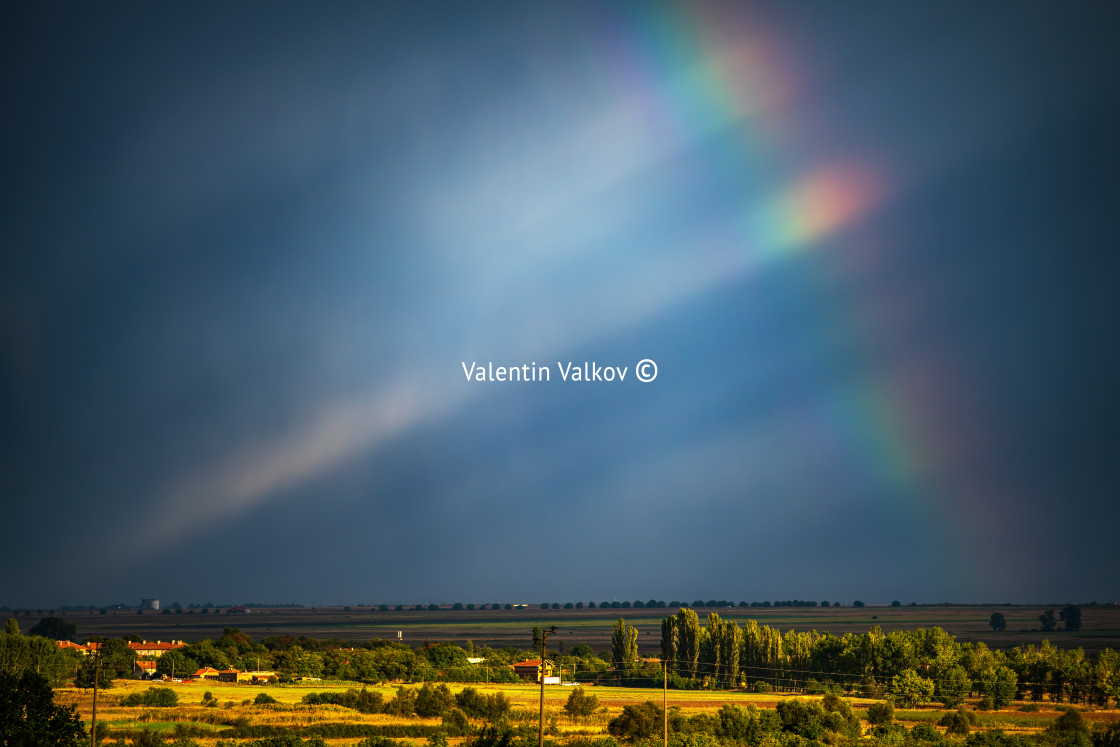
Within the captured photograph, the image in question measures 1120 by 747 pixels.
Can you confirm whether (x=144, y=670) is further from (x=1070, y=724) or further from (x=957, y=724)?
(x=1070, y=724)

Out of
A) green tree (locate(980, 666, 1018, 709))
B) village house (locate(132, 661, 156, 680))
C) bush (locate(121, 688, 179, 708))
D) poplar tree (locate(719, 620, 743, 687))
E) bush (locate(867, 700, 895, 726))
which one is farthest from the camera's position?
village house (locate(132, 661, 156, 680))

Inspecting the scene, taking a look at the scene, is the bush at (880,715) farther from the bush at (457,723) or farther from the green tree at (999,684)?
the bush at (457,723)

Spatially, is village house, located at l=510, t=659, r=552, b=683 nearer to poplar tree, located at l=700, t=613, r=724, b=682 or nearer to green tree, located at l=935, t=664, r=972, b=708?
poplar tree, located at l=700, t=613, r=724, b=682

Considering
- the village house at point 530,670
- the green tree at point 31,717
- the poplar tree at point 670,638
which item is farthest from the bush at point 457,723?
the poplar tree at point 670,638

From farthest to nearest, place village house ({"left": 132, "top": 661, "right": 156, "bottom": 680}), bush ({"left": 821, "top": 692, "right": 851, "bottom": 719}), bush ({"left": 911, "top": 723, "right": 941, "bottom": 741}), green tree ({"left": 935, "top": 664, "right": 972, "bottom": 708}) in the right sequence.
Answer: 1. village house ({"left": 132, "top": 661, "right": 156, "bottom": 680})
2. green tree ({"left": 935, "top": 664, "right": 972, "bottom": 708})
3. bush ({"left": 821, "top": 692, "right": 851, "bottom": 719})
4. bush ({"left": 911, "top": 723, "right": 941, "bottom": 741})

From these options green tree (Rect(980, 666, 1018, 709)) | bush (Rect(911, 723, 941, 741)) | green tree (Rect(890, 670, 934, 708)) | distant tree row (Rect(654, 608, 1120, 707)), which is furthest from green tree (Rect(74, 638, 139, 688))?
Answer: green tree (Rect(980, 666, 1018, 709))

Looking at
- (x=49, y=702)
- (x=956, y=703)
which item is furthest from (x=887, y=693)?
(x=49, y=702)

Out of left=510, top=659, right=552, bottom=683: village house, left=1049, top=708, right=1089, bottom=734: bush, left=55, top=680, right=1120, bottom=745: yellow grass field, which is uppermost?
left=1049, top=708, right=1089, bottom=734: bush
